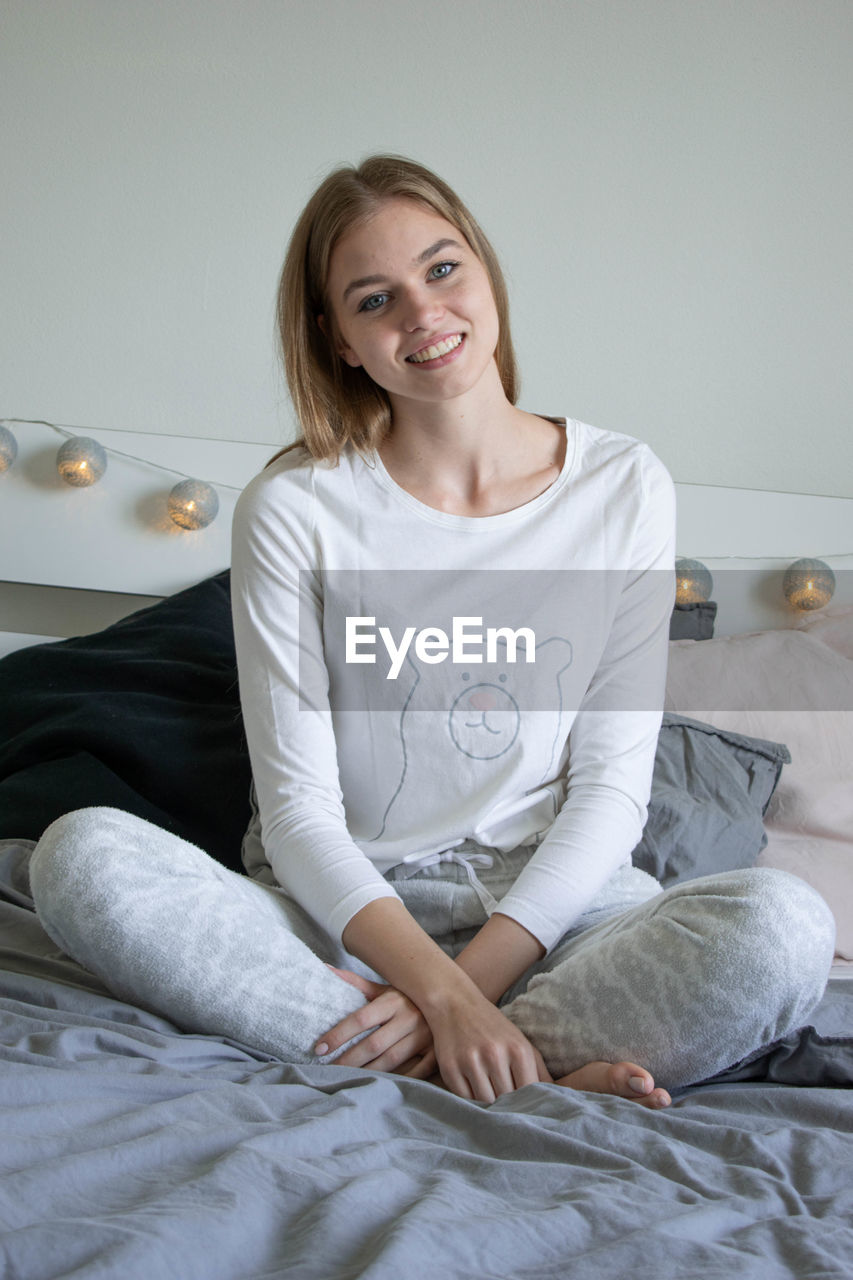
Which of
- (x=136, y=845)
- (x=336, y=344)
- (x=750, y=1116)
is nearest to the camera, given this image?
(x=750, y=1116)

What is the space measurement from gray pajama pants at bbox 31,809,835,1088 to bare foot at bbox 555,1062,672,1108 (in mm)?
23

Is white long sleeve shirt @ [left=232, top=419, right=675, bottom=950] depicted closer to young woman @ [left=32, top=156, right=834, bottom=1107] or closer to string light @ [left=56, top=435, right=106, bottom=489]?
young woman @ [left=32, top=156, right=834, bottom=1107]

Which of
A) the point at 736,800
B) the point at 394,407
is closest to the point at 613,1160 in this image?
the point at 736,800

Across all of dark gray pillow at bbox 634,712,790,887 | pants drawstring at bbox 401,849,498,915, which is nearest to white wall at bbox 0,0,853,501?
dark gray pillow at bbox 634,712,790,887

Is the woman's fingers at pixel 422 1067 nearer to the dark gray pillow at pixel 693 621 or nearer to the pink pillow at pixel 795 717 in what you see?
the pink pillow at pixel 795 717

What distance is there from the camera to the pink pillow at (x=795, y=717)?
4.63 ft

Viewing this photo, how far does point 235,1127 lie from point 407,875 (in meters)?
0.48

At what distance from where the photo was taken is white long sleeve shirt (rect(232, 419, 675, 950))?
3.83ft

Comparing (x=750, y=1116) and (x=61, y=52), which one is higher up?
(x=61, y=52)

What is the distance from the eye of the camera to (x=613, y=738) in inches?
47.8

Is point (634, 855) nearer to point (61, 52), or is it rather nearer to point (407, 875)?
point (407, 875)

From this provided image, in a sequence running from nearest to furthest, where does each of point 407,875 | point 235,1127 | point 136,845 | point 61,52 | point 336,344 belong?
point 235,1127 → point 136,845 → point 407,875 → point 336,344 → point 61,52

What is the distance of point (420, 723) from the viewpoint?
3.90 ft

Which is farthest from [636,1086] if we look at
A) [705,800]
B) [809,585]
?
[809,585]
